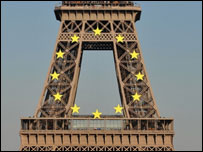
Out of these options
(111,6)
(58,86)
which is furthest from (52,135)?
(111,6)

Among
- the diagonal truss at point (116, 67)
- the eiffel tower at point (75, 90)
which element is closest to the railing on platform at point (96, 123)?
the eiffel tower at point (75, 90)

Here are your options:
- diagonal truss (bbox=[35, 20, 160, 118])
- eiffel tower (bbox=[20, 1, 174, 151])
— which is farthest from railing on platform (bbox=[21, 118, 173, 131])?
diagonal truss (bbox=[35, 20, 160, 118])

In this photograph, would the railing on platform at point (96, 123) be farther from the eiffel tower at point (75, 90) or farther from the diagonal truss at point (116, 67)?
the diagonal truss at point (116, 67)

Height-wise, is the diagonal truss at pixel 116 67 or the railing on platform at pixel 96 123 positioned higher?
the diagonal truss at pixel 116 67

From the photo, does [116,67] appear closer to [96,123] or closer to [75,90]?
[75,90]

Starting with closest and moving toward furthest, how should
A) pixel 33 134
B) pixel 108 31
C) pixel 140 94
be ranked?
1. pixel 33 134
2. pixel 140 94
3. pixel 108 31

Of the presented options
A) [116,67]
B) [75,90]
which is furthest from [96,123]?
[75,90]

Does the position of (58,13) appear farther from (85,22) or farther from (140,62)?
(140,62)

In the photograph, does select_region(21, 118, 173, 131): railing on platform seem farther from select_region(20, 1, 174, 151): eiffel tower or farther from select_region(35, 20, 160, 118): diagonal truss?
select_region(35, 20, 160, 118): diagonal truss

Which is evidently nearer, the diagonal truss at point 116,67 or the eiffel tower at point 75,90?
the eiffel tower at point 75,90
